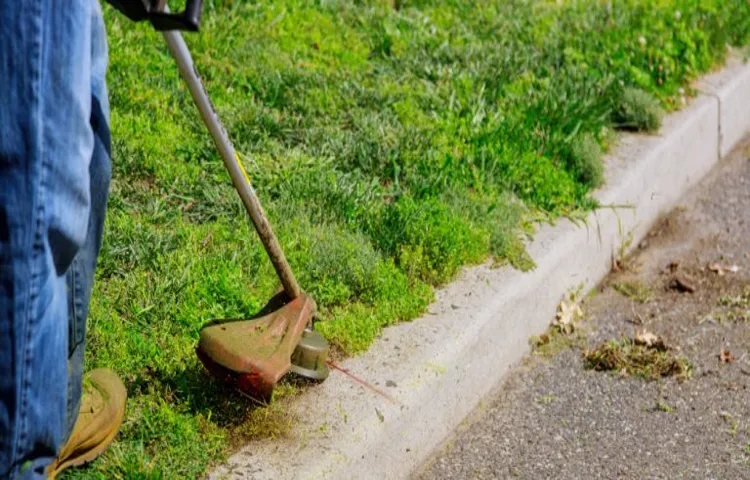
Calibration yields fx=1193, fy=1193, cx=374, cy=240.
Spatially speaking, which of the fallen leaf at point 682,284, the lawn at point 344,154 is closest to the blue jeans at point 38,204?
the lawn at point 344,154

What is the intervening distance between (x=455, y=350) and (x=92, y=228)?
4.38 feet

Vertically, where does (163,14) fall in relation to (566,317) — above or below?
above

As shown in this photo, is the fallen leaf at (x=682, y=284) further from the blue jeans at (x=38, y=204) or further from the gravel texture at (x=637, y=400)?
the blue jeans at (x=38, y=204)

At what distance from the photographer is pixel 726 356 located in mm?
4289

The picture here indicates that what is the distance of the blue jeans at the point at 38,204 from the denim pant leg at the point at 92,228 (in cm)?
25

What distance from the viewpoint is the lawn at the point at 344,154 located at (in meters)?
3.62

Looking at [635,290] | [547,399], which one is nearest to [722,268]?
[635,290]

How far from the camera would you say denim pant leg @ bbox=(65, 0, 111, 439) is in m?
2.85

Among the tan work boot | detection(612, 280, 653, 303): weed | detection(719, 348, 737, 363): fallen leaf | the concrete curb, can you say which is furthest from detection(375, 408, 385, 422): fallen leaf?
detection(612, 280, 653, 303): weed

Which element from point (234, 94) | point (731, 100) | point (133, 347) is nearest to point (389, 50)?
point (234, 94)

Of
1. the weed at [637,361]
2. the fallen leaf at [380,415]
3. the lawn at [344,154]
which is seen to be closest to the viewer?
the fallen leaf at [380,415]

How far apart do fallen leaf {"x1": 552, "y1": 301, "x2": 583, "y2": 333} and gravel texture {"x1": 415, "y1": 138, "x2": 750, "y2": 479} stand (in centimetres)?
4

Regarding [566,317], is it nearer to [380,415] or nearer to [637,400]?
[637,400]

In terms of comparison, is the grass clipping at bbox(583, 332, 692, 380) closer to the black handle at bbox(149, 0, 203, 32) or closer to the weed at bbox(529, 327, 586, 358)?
the weed at bbox(529, 327, 586, 358)
